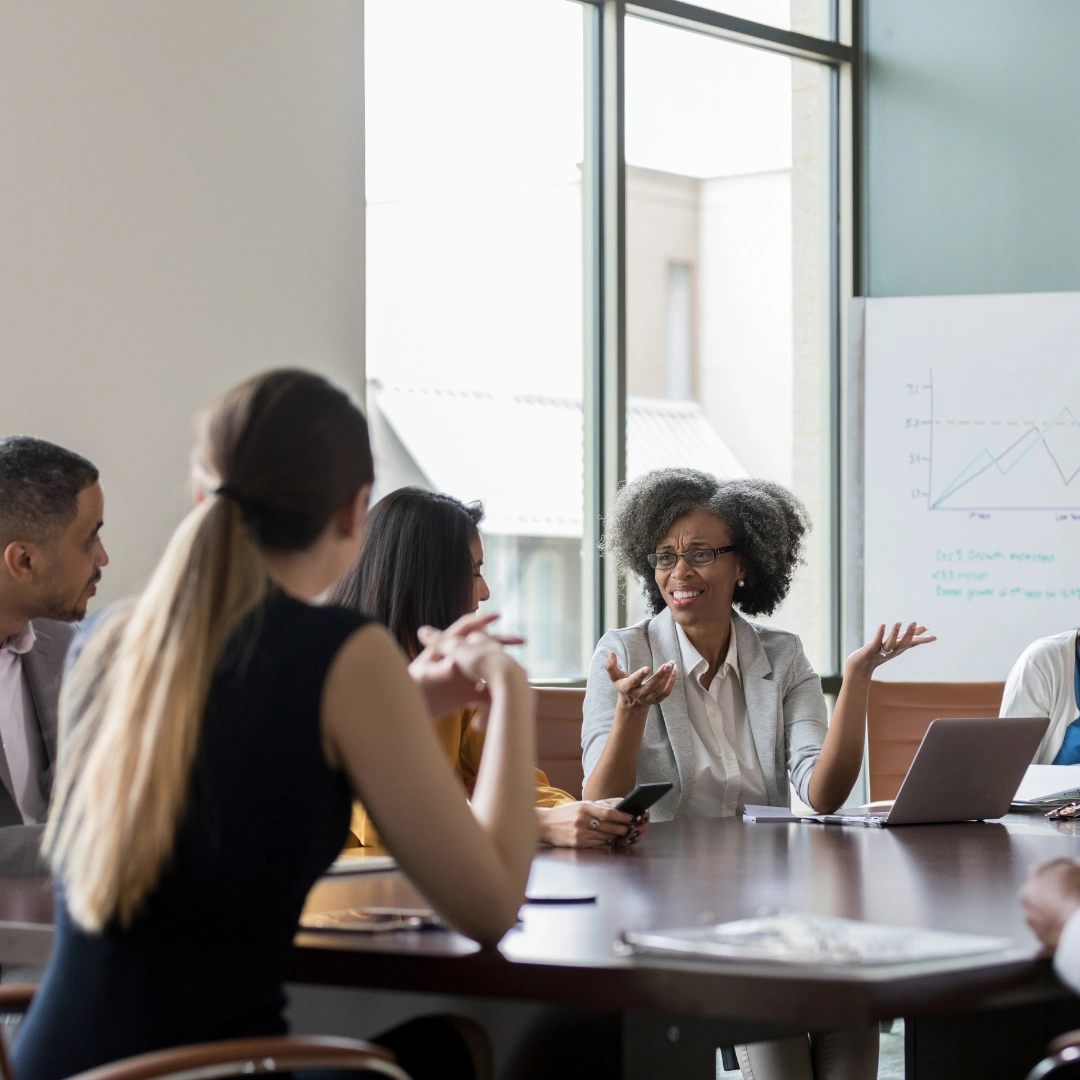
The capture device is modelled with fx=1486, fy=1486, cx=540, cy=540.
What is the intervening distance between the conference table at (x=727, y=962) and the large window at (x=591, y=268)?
A: 2.47 m

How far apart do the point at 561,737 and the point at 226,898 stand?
80.8 inches

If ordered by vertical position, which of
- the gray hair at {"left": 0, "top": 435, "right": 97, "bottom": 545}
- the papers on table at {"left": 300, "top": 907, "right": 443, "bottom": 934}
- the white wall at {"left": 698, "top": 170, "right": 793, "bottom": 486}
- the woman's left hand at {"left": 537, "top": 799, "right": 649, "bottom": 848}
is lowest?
the woman's left hand at {"left": 537, "top": 799, "right": 649, "bottom": 848}

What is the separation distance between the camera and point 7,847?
80.2 inches

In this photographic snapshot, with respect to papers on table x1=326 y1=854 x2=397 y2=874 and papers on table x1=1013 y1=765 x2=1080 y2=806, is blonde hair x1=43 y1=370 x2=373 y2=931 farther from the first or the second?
papers on table x1=1013 y1=765 x2=1080 y2=806

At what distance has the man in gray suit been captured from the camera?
2363 millimetres

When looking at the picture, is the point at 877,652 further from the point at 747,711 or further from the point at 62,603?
the point at 62,603

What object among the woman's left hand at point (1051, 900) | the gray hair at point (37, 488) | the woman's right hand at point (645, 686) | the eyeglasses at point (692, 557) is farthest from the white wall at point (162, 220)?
the woman's left hand at point (1051, 900)

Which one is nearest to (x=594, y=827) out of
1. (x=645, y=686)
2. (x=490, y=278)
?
(x=645, y=686)

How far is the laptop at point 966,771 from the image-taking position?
2.48 m

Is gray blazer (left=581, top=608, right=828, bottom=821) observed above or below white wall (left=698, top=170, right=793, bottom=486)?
below

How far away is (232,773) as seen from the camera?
1.29 meters

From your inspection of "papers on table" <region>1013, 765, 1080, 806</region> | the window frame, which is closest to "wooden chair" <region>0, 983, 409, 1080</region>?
"papers on table" <region>1013, 765, 1080, 806</region>

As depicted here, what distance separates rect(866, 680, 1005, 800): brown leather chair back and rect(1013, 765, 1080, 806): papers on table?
77cm

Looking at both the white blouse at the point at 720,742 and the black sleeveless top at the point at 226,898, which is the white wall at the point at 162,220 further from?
the black sleeveless top at the point at 226,898
